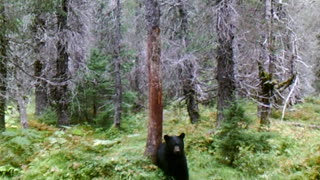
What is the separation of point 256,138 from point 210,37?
4.57m

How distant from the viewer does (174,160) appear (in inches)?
268

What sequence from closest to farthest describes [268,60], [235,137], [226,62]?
[235,137] < [268,60] < [226,62]

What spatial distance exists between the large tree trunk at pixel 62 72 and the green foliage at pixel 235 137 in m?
7.61

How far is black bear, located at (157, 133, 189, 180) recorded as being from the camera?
670 cm

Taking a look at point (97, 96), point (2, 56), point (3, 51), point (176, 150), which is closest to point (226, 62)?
point (176, 150)

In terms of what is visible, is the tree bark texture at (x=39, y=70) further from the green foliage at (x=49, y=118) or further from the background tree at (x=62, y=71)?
the green foliage at (x=49, y=118)

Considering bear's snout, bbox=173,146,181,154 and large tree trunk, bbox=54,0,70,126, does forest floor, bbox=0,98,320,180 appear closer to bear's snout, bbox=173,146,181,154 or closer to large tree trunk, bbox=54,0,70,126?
bear's snout, bbox=173,146,181,154

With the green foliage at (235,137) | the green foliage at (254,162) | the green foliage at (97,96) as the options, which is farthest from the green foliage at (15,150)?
the green foliage at (97,96)

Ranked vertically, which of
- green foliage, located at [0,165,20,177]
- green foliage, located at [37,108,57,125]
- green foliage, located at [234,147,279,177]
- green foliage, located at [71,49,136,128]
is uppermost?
green foliage, located at [71,49,136,128]

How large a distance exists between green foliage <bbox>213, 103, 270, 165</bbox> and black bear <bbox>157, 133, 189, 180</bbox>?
1139 mm

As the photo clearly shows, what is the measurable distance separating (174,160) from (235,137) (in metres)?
1.55

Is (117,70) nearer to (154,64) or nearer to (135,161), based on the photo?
(154,64)

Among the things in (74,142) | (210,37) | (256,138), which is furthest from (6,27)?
(256,138)

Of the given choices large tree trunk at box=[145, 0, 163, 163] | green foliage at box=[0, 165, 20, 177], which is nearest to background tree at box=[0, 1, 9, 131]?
green foliage at box=[0, 165, 20, 177]
